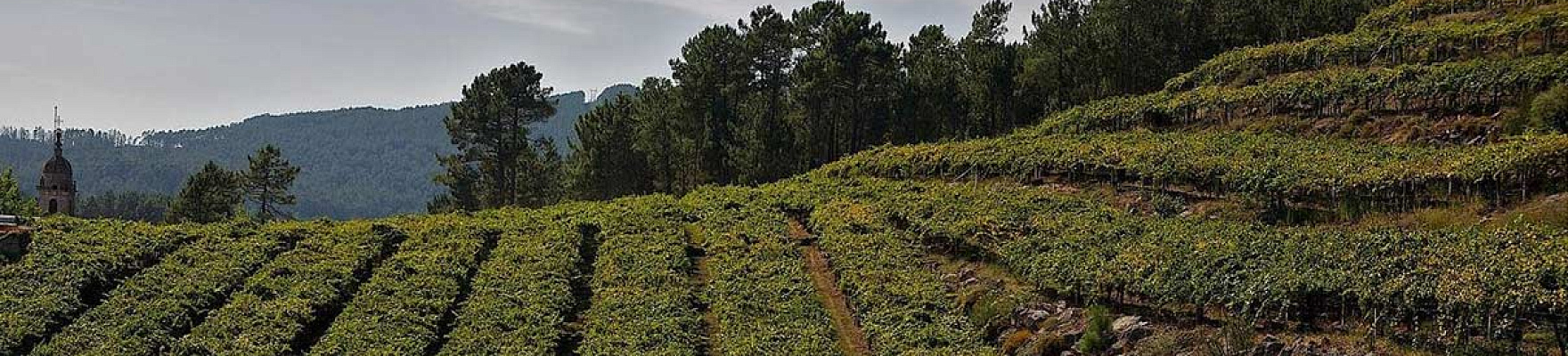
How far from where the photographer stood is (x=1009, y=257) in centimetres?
3136

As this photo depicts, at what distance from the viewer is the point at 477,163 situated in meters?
79.3

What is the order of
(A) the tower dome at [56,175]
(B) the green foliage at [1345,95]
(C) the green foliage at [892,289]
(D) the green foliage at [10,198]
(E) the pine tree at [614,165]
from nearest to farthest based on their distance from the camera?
(C) the green foliage at [892,289] → (B) the green foliage at [1345,95] → (A) the tower dome at [56,175] → (D) the green foliage at [10,198] → (E) the pine tree at [614,165]

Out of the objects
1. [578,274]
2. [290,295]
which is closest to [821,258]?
[578,274]

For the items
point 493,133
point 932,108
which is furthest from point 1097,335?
point 493,133

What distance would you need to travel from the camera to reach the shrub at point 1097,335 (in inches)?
974

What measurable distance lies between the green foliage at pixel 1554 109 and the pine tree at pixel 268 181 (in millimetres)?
71203

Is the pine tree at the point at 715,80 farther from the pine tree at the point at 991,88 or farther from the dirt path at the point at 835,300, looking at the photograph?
the dirt path at the point at 835,300

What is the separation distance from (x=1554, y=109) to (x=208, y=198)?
73054 millimetres

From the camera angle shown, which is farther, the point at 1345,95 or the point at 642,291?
the point at 1345,95

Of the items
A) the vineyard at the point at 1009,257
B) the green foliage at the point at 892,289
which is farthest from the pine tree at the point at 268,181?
the green foliage at the point at 892,289

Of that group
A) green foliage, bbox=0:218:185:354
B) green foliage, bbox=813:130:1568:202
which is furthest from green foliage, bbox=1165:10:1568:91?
green foliage, bbox=0:218:185:354

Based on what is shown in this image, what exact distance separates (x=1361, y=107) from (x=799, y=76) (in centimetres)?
3367

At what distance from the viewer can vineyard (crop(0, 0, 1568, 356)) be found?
75.2ft

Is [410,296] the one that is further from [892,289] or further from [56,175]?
[56,175]
